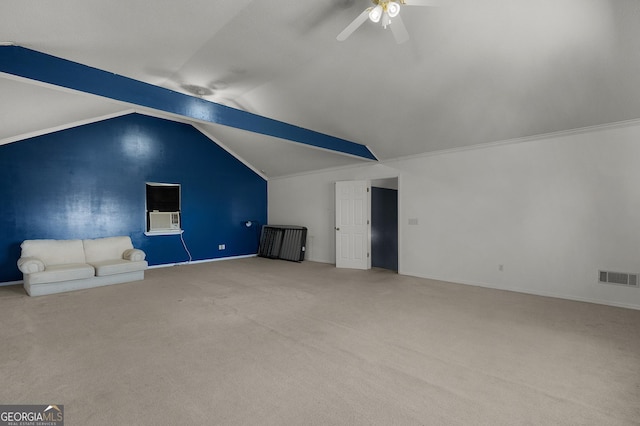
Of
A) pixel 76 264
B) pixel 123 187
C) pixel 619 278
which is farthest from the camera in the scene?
pixel 123 187

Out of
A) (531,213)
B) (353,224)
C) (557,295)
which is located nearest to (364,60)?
(531,213)

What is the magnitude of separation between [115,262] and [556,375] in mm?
6388

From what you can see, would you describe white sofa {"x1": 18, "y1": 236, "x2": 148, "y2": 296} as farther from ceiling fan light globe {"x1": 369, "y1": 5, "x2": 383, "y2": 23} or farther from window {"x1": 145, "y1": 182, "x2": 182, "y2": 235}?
ceiling fan light globe {"x1": 369, "y1": 5, "x2": 383, "y2": 23}

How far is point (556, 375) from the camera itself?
2.32 m

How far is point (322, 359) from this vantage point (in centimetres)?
256

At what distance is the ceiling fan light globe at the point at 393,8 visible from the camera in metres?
2.33

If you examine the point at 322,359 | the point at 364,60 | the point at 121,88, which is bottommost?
the point at 322,359

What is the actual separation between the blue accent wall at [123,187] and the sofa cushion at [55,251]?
53 centimetres

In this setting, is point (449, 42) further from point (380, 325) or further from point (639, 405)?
point (639, 405)

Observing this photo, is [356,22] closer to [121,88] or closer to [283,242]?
[121,88]

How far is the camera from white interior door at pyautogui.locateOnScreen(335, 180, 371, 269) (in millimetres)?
6543

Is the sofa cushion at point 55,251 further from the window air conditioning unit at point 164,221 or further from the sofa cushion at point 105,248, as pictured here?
the window air conditioning unit at point 164,221

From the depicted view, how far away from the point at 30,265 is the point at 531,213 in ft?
25.3

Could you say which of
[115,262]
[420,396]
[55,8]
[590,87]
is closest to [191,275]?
[115,262]
